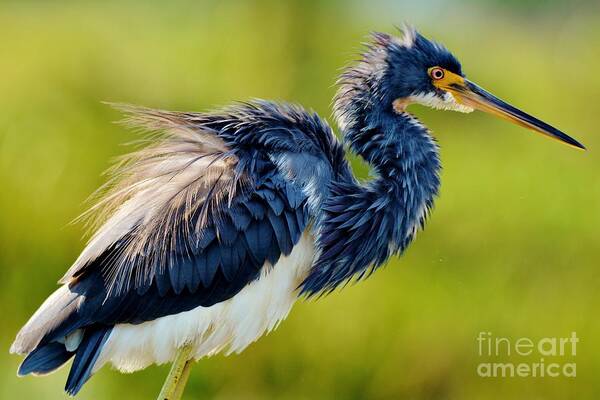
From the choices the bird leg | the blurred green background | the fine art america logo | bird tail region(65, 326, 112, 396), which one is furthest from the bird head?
the fine art america logo

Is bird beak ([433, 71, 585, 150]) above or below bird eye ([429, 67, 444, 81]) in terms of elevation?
below

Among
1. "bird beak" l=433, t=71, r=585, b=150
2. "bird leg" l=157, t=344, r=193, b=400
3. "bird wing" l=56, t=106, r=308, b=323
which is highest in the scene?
"bird beak" l=433, t=71, r=585, b=150

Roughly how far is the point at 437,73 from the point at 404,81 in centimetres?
15

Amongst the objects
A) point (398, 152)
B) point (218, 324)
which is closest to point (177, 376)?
point (218, 324)

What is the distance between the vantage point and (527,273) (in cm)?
594

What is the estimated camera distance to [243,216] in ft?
12.5

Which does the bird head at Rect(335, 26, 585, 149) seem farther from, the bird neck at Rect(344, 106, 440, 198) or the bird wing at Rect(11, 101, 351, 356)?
the bird wing at Rect(11, 101, 351, 356)

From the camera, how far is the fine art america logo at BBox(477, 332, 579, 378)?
579cm

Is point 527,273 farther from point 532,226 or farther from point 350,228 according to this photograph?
point 350,228

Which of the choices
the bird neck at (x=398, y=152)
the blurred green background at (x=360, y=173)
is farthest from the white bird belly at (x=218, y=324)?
the blurred green background at (x=360, y=173)

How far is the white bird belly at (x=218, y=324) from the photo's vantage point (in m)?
3.86

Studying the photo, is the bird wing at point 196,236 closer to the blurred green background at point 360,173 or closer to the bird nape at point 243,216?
the bird nape at point 243,216

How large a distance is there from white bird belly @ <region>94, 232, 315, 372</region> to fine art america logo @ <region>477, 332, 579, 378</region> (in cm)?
199

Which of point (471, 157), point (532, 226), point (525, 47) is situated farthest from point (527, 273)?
point (525, 47)
